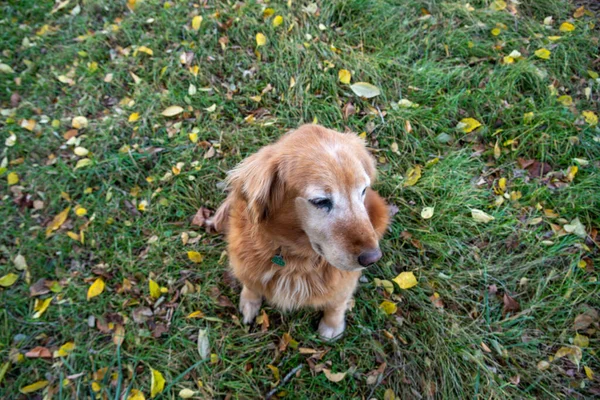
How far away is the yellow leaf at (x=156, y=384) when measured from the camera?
2.42m

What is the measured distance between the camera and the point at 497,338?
2570mm

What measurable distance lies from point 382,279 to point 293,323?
784 millimetres

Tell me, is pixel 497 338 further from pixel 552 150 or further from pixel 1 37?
pixel 1 37

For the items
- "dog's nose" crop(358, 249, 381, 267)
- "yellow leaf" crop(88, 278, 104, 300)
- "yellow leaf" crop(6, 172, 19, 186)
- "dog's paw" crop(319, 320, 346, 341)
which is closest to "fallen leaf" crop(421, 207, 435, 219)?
"dog's paw" crop(319, 320, 346, 341)

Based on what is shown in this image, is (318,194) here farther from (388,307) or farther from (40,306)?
(40,306)

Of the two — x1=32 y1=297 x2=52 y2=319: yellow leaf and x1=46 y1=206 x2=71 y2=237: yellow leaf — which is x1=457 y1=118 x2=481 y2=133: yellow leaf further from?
x1=32 y1=297 x2=52 y2=319: yellow leaf

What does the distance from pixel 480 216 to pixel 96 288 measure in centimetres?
312

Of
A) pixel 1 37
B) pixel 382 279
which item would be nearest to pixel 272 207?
pixel 382 279

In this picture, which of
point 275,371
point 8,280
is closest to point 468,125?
point 275,371

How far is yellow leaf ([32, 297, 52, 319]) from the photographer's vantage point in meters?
2.79

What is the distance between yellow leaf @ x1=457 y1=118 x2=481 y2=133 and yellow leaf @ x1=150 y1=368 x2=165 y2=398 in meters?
3.17

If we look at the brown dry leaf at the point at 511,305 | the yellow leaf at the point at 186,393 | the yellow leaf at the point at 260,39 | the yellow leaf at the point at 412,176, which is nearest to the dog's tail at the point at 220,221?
the yellow leaf at the point at 186,393

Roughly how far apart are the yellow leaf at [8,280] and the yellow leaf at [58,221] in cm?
40

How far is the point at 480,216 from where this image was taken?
115 inches
